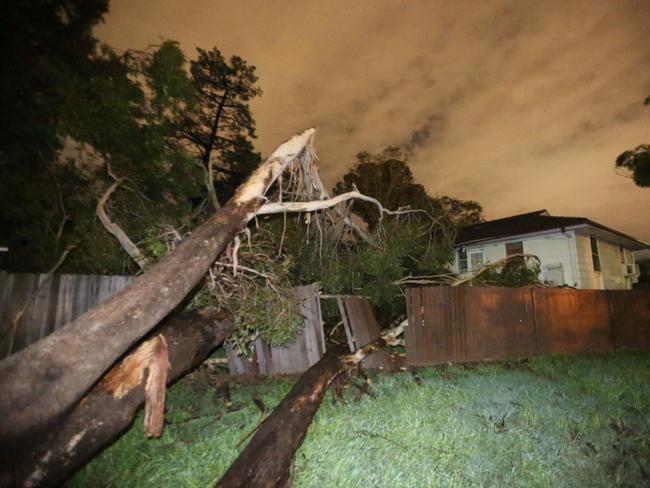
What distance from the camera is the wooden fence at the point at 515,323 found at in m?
6.69

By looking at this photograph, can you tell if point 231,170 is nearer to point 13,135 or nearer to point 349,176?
point 349,176

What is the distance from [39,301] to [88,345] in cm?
371

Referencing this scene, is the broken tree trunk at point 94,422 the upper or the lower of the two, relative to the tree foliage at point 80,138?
lower

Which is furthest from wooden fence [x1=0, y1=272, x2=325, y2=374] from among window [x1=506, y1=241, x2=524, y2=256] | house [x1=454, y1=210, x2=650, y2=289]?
window [x1=506, y1=241, x2=524, y2=256]

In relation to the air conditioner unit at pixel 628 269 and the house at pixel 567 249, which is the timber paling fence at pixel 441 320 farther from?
the air conditioner unit at pixel 628 269

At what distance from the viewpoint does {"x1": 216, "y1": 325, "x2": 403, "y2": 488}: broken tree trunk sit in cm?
235

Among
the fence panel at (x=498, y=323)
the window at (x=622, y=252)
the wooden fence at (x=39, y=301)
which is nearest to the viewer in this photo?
the wooden fence at (x=39, y=301)

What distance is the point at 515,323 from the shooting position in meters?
7.45

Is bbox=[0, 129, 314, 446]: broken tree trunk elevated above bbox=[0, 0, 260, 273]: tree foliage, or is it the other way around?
bbox=[0, 0, 260, 273]: tree foliage

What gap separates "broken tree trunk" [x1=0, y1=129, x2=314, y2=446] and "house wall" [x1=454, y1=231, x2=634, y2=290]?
1618 cm

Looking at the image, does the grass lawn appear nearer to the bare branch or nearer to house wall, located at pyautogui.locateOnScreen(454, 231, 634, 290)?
the bare branch

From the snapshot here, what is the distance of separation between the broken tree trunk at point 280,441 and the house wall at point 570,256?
14.9m

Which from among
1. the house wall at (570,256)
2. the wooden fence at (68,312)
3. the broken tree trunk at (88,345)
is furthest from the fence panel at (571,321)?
the broken tree trunk at (88,345)

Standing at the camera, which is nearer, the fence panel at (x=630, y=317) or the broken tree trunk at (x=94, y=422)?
the broken tree trunk at (x=94, y=422)
